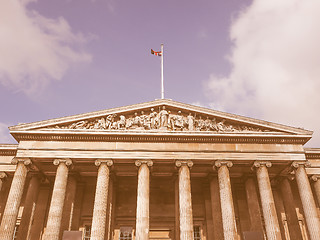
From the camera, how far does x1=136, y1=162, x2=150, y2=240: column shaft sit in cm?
1919

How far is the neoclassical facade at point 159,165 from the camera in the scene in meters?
20.6

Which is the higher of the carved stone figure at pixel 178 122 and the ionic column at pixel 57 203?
the carved stone figure at pixel 178 122

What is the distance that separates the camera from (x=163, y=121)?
75.0 feet

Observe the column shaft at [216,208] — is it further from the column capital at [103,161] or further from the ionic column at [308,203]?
the column capital at [103,161]

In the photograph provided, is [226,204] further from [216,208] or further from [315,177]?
[315,177]

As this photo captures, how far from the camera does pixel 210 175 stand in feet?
80.0

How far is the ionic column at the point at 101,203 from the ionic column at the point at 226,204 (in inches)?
Result: 323

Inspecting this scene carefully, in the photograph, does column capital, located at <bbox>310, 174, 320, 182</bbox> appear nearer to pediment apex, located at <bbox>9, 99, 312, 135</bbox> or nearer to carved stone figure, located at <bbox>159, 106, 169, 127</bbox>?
pediment apex, located at <bbox>9, 99, 312, 135</bbox>

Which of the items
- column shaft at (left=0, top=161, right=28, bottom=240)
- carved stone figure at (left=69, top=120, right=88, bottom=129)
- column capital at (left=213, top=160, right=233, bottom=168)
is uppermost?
carved stone figure at (left=69, top=120, right=88, bottom=129)

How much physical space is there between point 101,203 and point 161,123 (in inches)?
293


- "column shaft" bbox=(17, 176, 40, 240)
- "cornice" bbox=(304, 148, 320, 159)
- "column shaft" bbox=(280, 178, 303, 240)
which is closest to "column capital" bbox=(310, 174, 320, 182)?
"cornice" bbox=(304, 148, 320, 159)

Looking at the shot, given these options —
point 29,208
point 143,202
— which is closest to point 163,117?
point 143,202

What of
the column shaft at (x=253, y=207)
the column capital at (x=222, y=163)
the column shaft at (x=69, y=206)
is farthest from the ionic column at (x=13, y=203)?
the column shaft at (x=253, y=207)

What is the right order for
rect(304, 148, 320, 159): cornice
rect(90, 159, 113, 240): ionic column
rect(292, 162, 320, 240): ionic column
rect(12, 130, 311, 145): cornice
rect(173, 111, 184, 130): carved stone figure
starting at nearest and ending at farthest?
rect(90, 159, 113, 240): ionic column < rect(292, 162, 320, 240): ionic column < rect(12, 130, 311, 145): cornice < rect(173, 111, 184, 130): carved stone figure < rect(304, 148, 320, 159): cornice
